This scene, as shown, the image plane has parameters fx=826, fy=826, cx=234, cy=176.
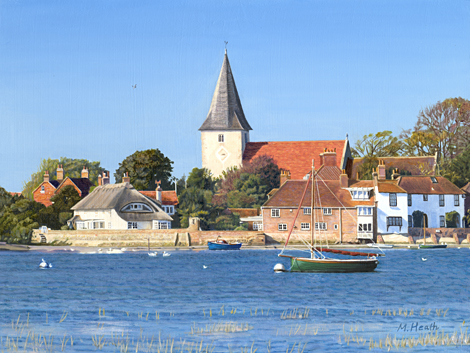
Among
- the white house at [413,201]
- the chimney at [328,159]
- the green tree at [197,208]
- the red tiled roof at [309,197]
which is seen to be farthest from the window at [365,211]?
the green tree at [197,208]

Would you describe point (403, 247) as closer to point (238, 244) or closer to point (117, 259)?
point (238, 244)

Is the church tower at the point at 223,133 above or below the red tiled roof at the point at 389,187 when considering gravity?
above

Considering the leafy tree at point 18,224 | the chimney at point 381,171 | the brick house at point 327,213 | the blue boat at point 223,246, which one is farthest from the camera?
the chimney at point 381,171

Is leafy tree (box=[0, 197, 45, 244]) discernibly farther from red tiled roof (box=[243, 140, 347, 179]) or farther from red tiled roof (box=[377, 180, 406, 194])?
red tiled roof (box=[377, 180, 406, 194])

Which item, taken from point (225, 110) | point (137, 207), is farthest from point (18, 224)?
point (225, 110)

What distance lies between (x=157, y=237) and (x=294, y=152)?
3852 cm

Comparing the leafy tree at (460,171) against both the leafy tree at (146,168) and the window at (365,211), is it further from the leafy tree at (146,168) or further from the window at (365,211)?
the leafy tree at (146,168)

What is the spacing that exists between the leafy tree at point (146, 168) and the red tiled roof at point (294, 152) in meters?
18.0

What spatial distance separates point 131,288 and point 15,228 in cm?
5096

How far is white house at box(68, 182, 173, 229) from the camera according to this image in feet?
313

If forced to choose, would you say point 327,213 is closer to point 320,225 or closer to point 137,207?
point 320,225

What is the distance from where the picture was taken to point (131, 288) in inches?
1924

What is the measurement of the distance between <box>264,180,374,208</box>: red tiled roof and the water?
2124 centimetres

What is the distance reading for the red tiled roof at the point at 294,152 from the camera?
399ft
